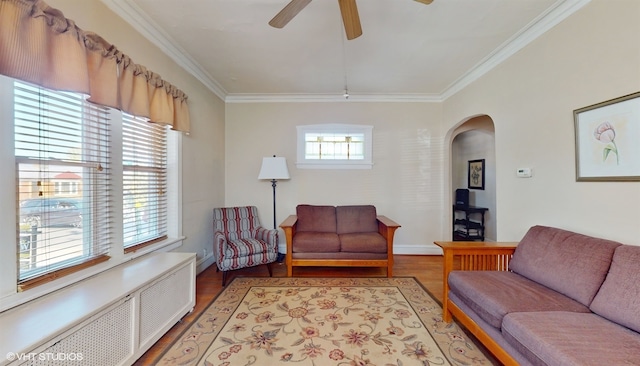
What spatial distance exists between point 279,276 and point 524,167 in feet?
9.65

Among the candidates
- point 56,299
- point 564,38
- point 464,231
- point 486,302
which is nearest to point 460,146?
point 464,231

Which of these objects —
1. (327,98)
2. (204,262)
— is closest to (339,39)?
(327,98)

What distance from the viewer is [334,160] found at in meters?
4.00

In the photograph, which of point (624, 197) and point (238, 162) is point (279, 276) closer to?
point (238, 162)

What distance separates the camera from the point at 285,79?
3.35m

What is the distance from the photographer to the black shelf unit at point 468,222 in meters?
4.68

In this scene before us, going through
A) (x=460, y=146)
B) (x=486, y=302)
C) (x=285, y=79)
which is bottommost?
(x=486, y=302)

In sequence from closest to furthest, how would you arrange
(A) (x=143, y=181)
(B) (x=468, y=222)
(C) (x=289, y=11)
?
(C) (x=289, y=11)
(A) (x=143, y=181)
(B) (x=468, y=222)

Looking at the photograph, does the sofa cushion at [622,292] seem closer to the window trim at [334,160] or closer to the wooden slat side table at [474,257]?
the wooden slat side table at [474,257]

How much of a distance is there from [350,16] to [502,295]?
6.90 ft

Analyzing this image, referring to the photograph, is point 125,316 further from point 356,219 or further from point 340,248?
point 356,219

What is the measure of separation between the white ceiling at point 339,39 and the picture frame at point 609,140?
87 cm

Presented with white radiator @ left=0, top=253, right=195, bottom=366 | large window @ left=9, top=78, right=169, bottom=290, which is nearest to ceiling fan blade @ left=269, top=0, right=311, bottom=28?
large window @ left=9, top=78, right=169, bottom=290

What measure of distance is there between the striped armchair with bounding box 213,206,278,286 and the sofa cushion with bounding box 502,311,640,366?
2.39m
